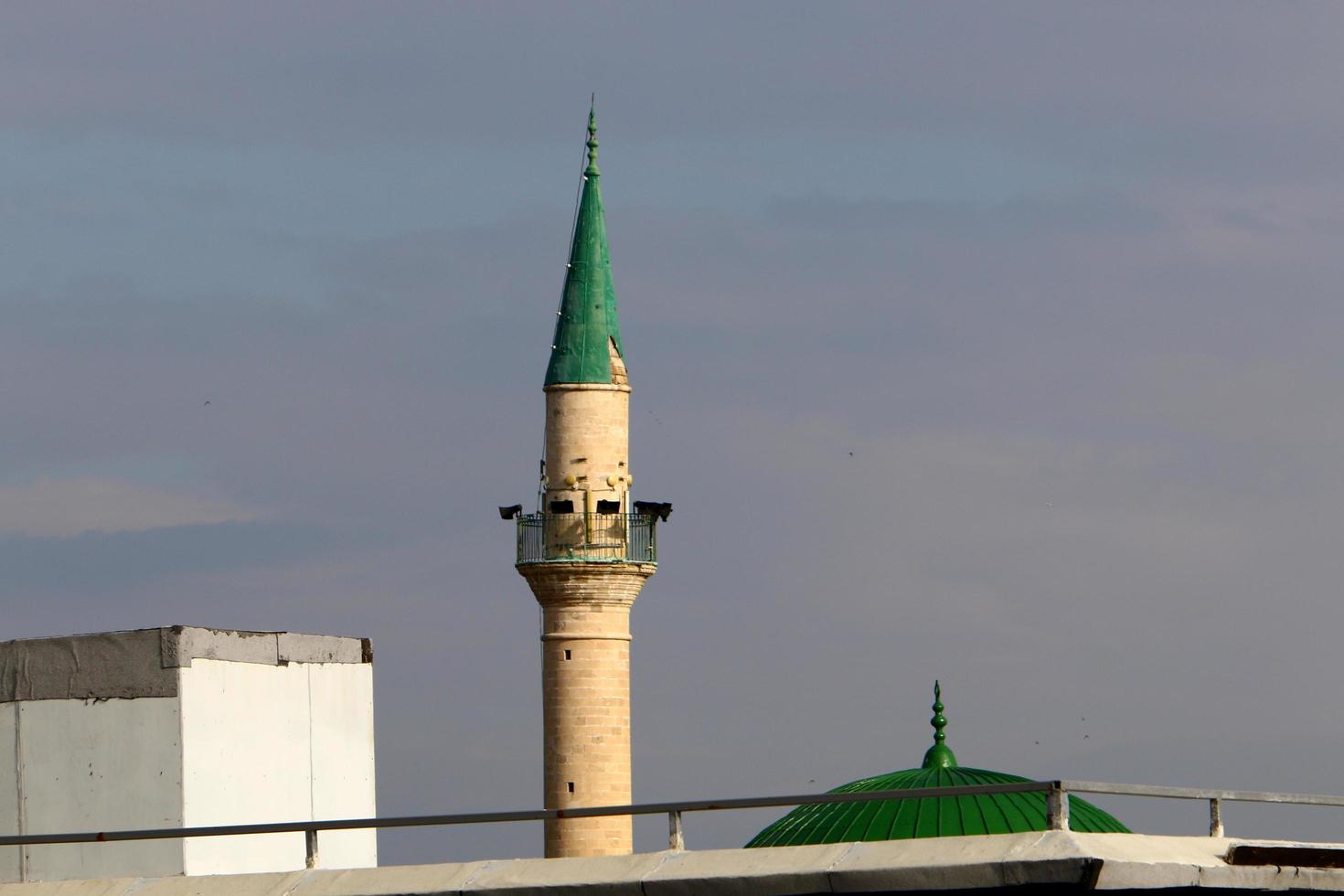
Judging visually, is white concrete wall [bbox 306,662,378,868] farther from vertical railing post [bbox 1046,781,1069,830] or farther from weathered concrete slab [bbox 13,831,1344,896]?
vertical railing post [bbox 1046,781,1069,830]

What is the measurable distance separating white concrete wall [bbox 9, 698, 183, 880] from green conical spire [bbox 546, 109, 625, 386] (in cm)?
3245

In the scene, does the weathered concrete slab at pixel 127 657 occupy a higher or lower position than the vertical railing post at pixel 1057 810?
higher

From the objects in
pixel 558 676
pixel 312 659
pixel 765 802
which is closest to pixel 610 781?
pixel 558 676

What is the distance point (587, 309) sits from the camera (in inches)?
2168

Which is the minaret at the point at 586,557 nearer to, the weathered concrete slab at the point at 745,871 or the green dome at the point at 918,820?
the green dome at the point at 918,820

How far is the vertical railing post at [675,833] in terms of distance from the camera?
→ 1522cm

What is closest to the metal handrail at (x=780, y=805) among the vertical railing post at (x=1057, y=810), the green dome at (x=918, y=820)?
the vertical railing post at (x=1057, y=810)

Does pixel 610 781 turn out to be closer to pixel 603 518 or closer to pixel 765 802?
pixel 603 518

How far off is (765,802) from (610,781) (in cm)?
3806

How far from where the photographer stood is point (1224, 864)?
49.7 feet

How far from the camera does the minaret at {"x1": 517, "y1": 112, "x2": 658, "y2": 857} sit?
52.2 meters

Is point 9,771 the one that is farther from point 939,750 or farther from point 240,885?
point 939,750

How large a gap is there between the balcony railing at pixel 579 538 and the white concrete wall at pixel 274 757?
97.5 ft

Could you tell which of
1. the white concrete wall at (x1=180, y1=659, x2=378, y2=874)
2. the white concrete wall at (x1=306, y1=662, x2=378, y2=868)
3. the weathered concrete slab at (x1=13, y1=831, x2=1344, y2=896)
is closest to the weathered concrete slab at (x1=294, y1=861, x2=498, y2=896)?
the weathered concrete slab at (x1=13, y1=831, x2=1344, y2=896)
